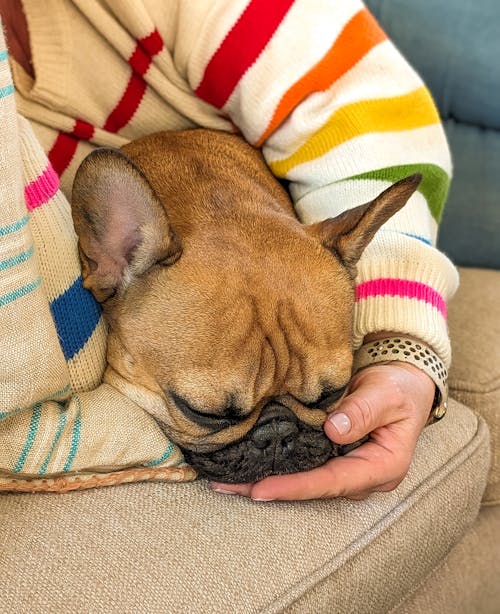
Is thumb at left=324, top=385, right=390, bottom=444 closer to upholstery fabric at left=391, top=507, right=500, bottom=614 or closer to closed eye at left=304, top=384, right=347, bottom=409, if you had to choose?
closed eye at left=304, top=384, right=347, bottom=409

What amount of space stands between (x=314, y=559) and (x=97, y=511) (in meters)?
0.22

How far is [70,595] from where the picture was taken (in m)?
0.66

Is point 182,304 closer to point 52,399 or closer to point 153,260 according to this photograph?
point 153,260

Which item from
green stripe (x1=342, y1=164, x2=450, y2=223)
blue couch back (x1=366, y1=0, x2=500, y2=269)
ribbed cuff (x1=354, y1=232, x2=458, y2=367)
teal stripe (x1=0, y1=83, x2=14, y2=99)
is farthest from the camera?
→ blue couch back (x1=366, y1=0, x2=500, y2=269)

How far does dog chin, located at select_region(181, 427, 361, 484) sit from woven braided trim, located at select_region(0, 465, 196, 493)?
2 centimetres

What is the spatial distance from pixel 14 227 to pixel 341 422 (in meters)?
0.40

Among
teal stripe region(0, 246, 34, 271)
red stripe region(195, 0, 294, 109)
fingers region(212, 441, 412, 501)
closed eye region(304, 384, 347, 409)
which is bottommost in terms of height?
fingers region(212, 441, 412, 501)

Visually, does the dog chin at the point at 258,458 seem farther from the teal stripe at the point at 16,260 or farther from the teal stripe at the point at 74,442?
the teal stripe at the point at 16,260

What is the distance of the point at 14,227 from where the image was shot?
2.13 ft

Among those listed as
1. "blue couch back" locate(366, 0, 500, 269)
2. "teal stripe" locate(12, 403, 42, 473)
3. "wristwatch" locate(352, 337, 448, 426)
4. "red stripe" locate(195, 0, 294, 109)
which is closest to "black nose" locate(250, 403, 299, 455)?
"wristwatch" locate(352, 337, 448, 426)

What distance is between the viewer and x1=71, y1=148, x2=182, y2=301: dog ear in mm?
729

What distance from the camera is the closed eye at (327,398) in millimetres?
858

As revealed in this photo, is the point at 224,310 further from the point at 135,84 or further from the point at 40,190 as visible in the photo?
the point at 135,84

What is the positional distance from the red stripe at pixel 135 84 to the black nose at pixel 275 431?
482mm
